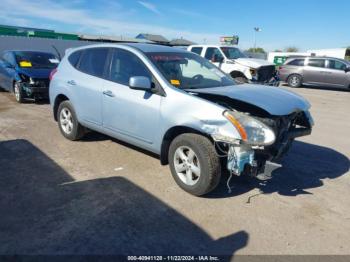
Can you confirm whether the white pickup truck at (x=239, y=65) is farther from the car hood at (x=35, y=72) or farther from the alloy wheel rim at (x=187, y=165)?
the alloy wheel rim at (x=187, y=165)

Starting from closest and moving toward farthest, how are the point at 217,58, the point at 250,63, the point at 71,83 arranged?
the point at 71,83 → the point at 250,63 → the point at 217,58

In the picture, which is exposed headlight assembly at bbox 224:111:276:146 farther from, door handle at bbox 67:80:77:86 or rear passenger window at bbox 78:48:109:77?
door handle at bbox 67:80:77:86

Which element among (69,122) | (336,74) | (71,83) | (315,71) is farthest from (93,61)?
(336,74)

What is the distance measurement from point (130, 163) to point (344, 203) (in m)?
3.03

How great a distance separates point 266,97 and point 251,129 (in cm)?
73

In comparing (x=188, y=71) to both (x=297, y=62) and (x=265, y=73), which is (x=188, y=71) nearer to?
(x=265, y=73)

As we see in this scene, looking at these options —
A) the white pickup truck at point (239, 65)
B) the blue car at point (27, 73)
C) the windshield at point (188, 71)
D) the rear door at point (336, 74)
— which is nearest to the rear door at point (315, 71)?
the rear door at point (336, 74)

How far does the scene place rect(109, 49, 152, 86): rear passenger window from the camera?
15.4 feet

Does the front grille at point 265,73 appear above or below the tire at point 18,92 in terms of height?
above

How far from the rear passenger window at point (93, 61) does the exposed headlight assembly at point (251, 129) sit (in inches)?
100

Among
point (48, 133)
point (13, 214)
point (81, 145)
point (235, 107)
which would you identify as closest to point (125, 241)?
point (13, 214)

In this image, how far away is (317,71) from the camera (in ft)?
59.6

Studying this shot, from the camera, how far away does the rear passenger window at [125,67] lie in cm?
469

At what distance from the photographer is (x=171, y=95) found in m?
4.22
